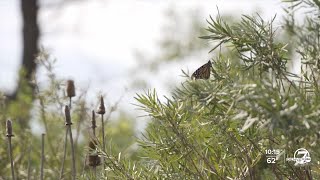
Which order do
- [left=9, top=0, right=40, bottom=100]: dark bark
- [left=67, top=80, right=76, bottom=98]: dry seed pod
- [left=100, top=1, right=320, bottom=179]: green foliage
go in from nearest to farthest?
[left=100, top=1, right=320, bottom=179]: green foliage, [left=67, top=80, right=76, bottom=98]: dry seed pod, [left=9, top=0, right=40, bottom=100]: dark bark

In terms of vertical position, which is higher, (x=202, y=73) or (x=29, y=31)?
(x=29, y=31)

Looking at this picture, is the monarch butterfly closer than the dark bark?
Yes

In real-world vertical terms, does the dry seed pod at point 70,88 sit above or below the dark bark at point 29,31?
below

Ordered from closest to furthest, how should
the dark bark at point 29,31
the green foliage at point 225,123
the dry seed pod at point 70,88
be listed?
the green foliage at point 225,123, the dry seed pod at point 70,88, the dark bark at point 29,31

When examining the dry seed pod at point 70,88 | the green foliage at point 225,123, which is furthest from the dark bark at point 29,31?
the green foliage at point 225,123

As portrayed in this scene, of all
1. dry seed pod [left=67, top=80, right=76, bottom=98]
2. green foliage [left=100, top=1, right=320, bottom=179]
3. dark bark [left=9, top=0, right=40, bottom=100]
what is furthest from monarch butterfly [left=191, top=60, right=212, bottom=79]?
dark bark [left=9, top=0, right=40, bottom=100]

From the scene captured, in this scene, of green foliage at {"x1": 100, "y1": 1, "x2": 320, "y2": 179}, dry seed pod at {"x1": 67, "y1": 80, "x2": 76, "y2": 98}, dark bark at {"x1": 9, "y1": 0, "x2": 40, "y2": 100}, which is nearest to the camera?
green foliage at {"x1": 100, "y1": 1, "x2": 320, "y2": 179}

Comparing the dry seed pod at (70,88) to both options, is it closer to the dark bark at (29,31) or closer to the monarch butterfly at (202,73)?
the monarch butterfly at (202,73)

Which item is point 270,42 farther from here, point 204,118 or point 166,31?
point 166,31

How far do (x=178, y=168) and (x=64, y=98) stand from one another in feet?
2.70

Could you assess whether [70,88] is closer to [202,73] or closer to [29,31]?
[202,73]

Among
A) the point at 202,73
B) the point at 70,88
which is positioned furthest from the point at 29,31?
the point at 202,73

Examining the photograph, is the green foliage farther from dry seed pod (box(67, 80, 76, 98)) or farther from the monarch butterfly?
dry seed pod (box(67, 80, 76, 98))

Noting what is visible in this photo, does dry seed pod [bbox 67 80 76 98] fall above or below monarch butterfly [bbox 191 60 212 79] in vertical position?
below
